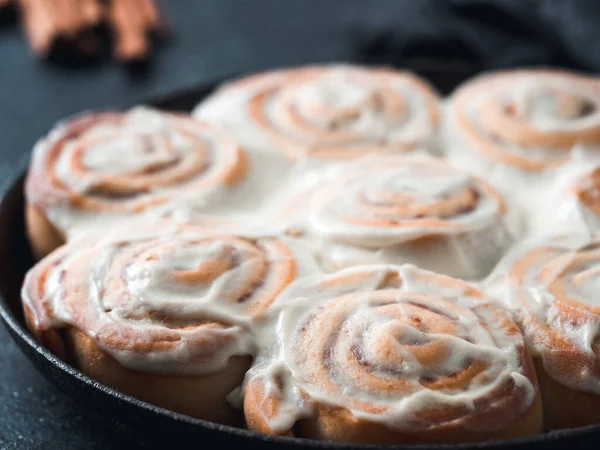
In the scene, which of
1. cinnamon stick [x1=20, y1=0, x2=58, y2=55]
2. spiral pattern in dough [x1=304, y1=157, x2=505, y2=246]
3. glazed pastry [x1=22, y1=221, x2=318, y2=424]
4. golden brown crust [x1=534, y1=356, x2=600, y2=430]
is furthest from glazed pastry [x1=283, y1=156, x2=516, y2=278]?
cinnamon stick [x1=20, y1=0, x2=58, y2=55]

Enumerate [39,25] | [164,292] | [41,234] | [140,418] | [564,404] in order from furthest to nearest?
[39,25], [41,234], [164,292], [564,404], [140,418]

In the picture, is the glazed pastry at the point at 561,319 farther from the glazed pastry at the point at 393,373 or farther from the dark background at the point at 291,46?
the dark background at the point at 291,46

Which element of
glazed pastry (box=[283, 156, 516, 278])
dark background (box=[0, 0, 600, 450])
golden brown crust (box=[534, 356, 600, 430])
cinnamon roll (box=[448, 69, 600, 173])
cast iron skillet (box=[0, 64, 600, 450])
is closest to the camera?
cast iron skillet (box=[0, 64, 600, 450])

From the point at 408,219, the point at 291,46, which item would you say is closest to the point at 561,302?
the point at 408,219

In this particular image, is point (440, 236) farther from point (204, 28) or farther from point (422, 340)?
point (204, 28)

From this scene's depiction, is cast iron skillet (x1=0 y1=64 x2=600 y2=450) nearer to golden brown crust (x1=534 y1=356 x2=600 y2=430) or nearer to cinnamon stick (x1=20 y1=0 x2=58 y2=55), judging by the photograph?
golden brown crust (x1=534 y1=356 x2=600 y2=430)

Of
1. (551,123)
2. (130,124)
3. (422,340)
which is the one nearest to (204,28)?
(130,124)

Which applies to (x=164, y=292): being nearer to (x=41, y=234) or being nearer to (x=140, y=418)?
(x=140, y=418)
